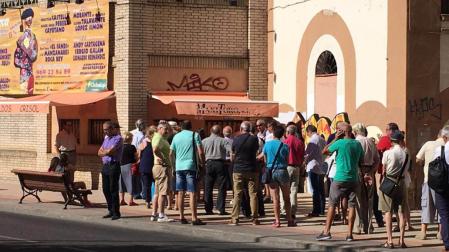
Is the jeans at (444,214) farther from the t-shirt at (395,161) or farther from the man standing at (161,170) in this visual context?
the man standing at (161,170)

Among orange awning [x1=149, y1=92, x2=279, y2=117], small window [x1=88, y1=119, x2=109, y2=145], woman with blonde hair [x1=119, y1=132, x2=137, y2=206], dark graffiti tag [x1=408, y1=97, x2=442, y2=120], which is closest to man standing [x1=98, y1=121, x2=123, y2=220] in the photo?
woman with blonde hair [x1=119, y1=132, x2=137, y2=206]

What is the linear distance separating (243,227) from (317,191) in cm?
220

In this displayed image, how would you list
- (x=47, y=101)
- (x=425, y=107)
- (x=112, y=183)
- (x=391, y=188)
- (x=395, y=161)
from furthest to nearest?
(x=47, y=101)
(x=425, y=107)
(x=112, y=183)
(x=395, y=161)
(x=391, y=188)

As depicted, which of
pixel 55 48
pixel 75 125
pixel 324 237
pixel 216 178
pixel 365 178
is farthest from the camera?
pixel 75 125

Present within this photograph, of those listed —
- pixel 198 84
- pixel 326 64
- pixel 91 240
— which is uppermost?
pixel 326 64

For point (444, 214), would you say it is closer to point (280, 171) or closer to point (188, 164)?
point (280, 171)

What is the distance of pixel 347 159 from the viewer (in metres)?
14.0

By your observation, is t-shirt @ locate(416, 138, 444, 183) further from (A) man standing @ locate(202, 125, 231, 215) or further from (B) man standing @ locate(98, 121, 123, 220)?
(B) man standing @ locate(98, 121, 123, 220)

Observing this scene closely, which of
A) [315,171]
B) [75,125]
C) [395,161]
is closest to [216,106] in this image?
[75,125]

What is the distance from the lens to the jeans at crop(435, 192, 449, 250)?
12.9 meters

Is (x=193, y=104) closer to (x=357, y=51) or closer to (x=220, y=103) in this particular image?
(x=220, y=103)

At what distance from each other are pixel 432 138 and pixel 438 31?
223 cm

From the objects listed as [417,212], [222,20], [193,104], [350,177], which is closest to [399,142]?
Answer: [350,177]

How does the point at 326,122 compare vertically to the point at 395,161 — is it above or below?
above
